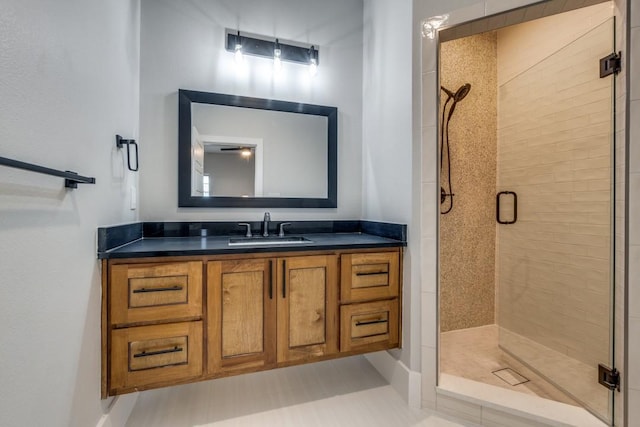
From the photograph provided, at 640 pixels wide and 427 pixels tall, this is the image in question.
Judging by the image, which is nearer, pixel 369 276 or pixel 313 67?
pixel 369 276

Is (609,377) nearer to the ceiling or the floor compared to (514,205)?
nearer to the floor

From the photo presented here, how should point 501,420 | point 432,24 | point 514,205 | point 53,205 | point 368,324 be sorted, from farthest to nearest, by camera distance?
point 514,205, point 368,324, point 432,24, point 501,420, point 53,205

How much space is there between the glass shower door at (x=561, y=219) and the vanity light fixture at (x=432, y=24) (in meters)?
0.77

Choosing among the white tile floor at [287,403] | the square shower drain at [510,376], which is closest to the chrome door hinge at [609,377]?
the square shower drain at [510,376]

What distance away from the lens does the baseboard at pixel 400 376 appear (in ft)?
5.55

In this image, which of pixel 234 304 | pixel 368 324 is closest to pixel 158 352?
pixel 234 304

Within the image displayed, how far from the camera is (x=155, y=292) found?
138 cm

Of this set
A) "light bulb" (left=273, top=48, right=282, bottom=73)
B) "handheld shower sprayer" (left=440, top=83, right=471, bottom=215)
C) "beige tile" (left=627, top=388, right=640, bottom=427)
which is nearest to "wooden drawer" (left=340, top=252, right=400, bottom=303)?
"handheld shower sprayer" (left=440, top=83, right=471, bottom=215)

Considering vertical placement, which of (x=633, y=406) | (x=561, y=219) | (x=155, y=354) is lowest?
(x=633, y=406)

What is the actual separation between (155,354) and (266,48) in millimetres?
2070

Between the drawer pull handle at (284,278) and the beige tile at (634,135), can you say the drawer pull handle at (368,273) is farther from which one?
the beige tile at (634,135)

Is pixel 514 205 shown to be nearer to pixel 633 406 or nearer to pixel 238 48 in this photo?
pixel 633 406

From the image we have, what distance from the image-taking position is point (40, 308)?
881 millimetres

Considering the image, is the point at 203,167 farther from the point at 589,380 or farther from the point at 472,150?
the point at 589,380
